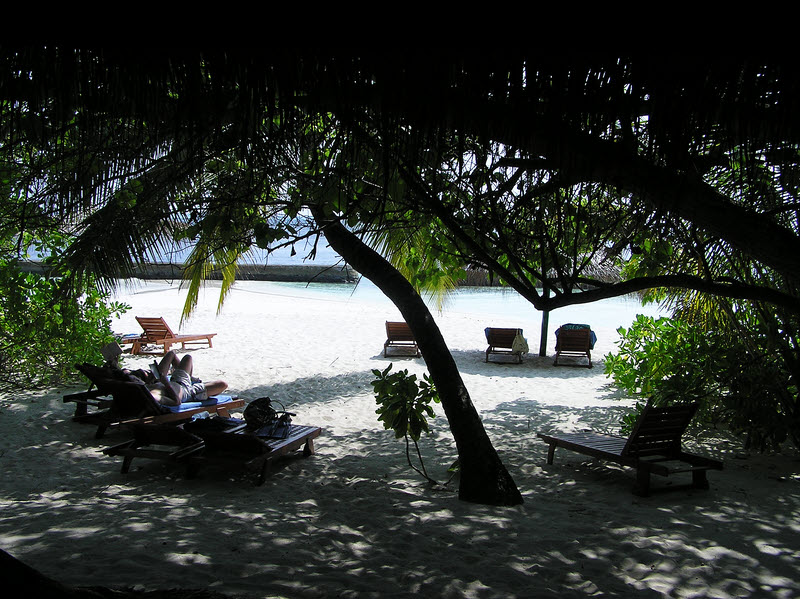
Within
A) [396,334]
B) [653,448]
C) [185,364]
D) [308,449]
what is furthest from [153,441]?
[396,334]

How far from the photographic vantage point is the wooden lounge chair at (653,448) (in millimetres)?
5281

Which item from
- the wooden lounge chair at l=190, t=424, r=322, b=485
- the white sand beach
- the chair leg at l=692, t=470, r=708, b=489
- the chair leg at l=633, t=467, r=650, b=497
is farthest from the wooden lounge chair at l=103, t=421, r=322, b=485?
the chair leg at l=692, t=470, r=708, b=489

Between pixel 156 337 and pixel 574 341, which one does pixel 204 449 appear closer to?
pixel 156 337

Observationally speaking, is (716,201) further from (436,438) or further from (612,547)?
(436,438)

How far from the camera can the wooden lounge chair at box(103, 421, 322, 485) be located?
5.40 metres

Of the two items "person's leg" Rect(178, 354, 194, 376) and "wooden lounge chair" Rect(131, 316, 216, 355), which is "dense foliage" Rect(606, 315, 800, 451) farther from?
"wooden lounge chair" Rect(131, 316, 216, 355)

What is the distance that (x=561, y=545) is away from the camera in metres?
3.93

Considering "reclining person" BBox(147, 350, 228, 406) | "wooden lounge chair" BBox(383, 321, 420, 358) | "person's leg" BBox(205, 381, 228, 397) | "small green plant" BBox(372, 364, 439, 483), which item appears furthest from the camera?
"wooden lounge chair" BBox(383, 321, 420, 358)

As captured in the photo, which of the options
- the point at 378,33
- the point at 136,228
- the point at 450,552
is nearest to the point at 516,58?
the point at 378,33

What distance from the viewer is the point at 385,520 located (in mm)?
4449

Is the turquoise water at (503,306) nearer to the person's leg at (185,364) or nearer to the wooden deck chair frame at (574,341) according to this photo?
the wooden deck chair frame at (574,341)

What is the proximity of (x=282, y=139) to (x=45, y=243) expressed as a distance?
6049mm

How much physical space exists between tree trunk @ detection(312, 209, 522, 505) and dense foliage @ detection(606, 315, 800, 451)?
105 inches

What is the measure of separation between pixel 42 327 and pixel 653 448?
24.8ft
